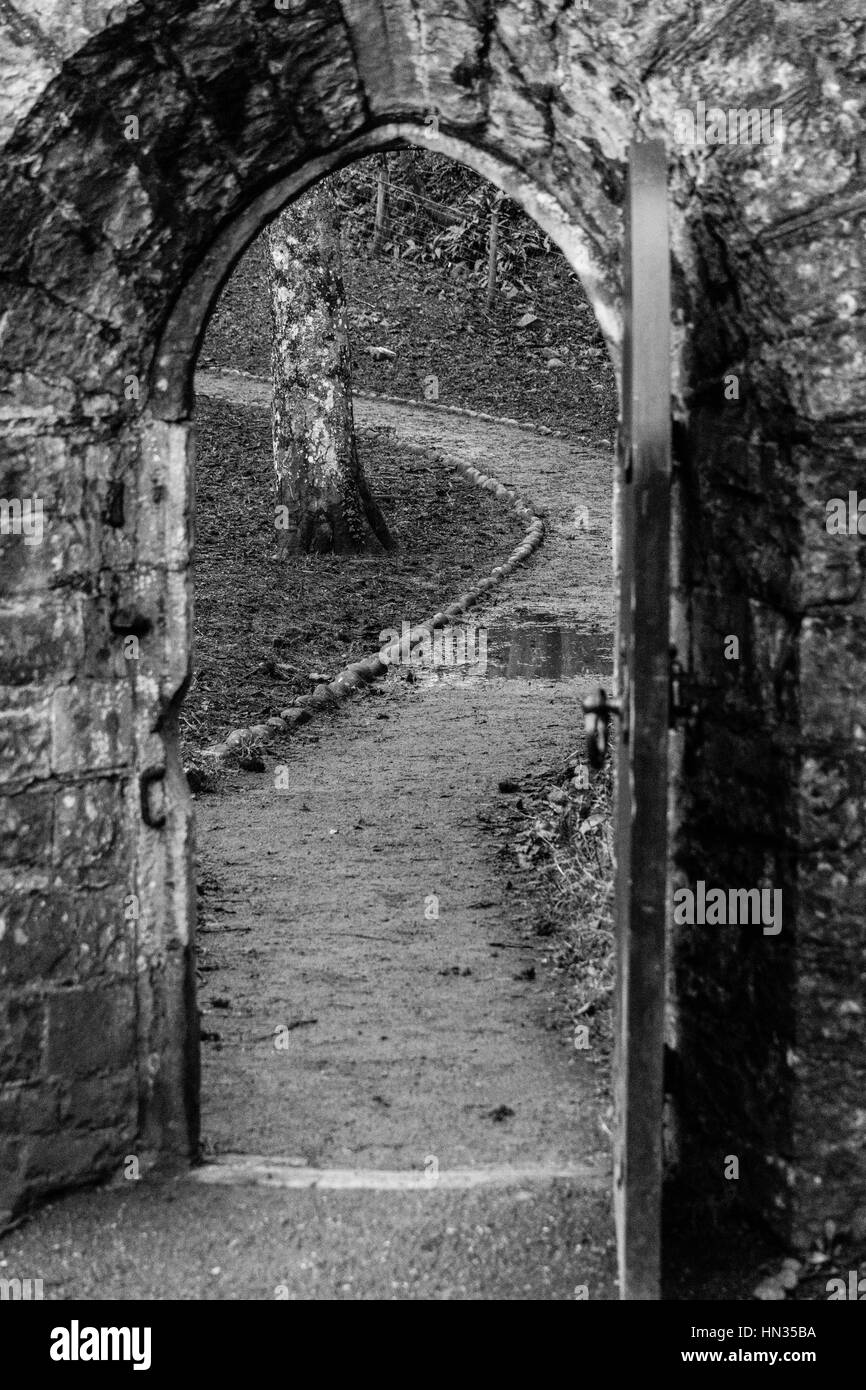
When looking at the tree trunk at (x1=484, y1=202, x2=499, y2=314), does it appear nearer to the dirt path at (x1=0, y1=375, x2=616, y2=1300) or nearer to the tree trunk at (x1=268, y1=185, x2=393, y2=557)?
the tree trunk at (x1=268, y1=185, x2=393, y2=557)

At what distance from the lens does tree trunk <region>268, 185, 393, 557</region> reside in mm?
13148

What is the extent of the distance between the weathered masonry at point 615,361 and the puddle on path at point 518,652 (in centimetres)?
624

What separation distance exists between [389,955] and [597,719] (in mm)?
3028

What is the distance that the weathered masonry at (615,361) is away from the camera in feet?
11.4

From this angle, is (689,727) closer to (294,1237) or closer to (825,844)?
(825,844)

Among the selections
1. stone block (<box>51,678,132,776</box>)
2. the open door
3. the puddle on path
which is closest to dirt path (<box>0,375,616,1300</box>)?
the puddle on path

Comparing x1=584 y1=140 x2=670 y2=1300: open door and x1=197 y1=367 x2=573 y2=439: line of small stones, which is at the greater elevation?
x1=197 y1=367 x2=573 y2=439: line of small stones

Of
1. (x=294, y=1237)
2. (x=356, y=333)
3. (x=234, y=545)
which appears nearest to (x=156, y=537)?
(x=294, y=1237)

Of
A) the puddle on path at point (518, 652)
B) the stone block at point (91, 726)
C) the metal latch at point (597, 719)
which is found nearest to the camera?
the metal latch at point (597, 719)

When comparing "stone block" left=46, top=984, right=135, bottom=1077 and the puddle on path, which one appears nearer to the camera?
"stone block" left=46, top=984, right=135, bottom=1077

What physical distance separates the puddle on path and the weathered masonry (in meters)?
6.24

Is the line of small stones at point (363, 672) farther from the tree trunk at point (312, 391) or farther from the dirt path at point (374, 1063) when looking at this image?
the tree trunk at point (312, 391)

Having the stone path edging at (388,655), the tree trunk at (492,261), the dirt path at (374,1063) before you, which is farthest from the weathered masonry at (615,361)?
the tree trunk at (492,261)

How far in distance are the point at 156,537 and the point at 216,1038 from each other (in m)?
2.01
